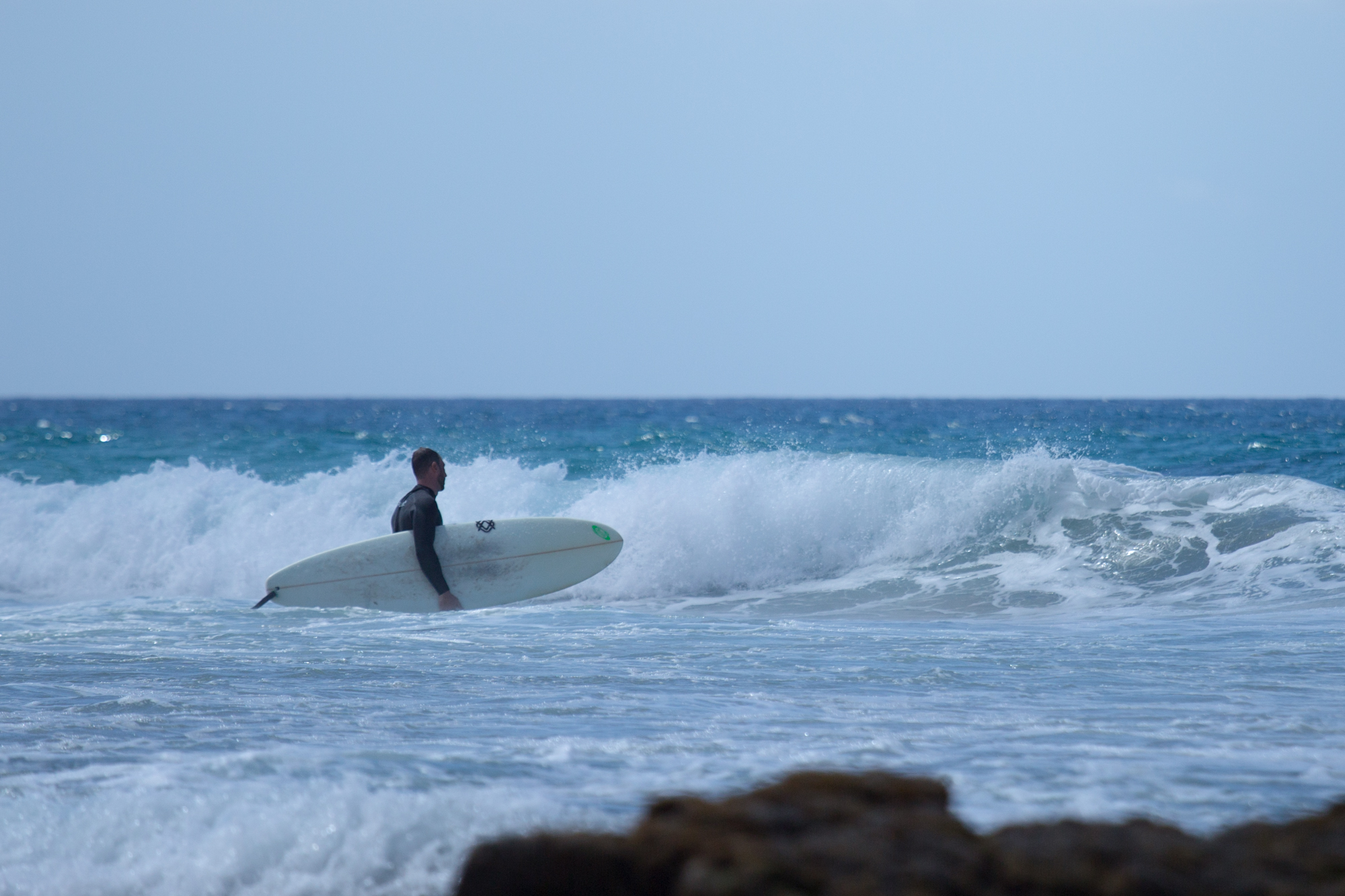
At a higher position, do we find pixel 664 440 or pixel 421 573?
pixel 664 440

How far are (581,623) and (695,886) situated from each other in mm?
5405

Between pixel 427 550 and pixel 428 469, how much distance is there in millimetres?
578

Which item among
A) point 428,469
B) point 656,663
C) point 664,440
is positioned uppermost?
point 428,469

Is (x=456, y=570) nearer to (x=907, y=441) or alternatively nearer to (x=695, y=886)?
(x=695, y=886)

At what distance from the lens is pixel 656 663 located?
5730 millimetres

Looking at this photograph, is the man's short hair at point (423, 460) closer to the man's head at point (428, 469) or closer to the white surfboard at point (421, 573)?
the man's head at point (428, 469)

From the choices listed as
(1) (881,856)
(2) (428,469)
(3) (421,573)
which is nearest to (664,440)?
(3) (421,573)

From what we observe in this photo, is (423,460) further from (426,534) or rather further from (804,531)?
(804,531)

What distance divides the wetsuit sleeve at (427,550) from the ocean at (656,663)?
34 cm

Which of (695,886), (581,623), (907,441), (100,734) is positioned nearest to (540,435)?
(907,441)

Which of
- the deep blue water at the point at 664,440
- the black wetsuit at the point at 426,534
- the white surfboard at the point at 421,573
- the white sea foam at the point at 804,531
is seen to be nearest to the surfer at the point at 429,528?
the black wetsuit at the point at 426,534

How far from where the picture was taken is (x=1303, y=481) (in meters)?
10.7

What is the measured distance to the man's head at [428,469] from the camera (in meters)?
7.77

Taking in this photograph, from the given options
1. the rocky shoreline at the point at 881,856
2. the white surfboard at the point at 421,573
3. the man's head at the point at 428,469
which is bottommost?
the white surfboard at the point at 421,573
